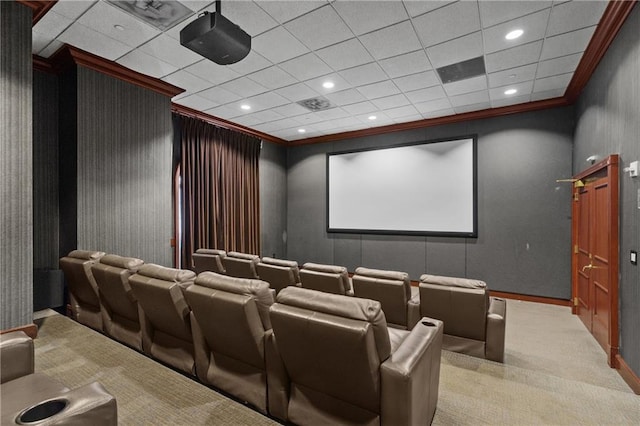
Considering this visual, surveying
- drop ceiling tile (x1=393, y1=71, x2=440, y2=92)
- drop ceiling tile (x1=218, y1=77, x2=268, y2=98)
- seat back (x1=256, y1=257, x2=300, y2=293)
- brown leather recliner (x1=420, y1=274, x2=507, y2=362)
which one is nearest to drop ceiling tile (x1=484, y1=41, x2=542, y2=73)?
drop ceiling tile (x1=393, y1=71, x2=440, y2=92)

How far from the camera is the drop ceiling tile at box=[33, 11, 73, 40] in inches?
122

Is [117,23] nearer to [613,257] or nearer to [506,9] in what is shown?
[506,9]

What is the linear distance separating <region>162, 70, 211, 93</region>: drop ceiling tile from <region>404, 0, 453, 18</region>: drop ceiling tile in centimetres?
289

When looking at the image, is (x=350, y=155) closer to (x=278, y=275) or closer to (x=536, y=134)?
(x=536, y=134)

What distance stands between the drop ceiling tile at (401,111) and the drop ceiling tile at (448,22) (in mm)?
2115

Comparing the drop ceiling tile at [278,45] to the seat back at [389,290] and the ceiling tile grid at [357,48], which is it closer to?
the ceiling tile grid at [357,48]

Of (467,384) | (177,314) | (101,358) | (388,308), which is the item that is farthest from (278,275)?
(467,384)

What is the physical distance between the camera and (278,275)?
3689 millimetres

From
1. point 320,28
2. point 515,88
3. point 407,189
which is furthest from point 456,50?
point 407,189

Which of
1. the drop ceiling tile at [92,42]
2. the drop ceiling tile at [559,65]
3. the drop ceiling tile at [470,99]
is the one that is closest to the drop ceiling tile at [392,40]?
the drop ceiling tile at [559,65]

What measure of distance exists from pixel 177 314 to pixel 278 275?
4.95ft

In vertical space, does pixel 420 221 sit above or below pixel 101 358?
above

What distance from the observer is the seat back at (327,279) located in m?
3.27

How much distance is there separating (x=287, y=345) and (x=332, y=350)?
0.97 feet
